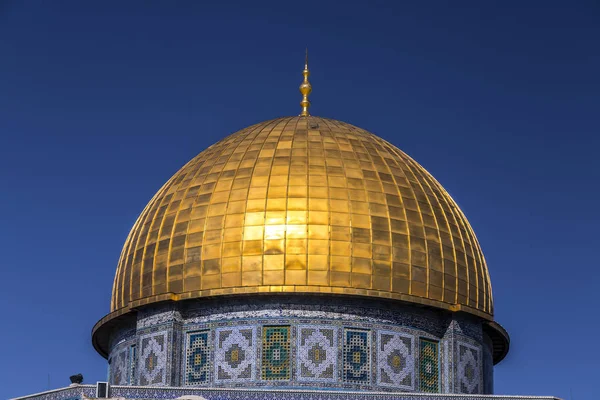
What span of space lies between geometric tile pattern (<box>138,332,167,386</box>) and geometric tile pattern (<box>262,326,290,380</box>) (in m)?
2.42

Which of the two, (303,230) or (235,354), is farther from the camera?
(303,230)

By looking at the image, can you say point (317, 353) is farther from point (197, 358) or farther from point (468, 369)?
point (468, 369)

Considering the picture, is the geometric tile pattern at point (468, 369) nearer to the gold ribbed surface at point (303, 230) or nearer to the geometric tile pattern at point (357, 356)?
the gold ribbed surface at point (303, 230)

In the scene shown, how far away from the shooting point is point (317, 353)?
36.6m

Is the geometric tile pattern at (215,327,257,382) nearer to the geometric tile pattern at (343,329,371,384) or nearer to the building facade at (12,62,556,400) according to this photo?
the building facade at (12,62,556,400)

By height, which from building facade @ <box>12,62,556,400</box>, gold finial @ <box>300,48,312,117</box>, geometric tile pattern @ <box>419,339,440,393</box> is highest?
gold finial @ <box>300,48,312,117</box>

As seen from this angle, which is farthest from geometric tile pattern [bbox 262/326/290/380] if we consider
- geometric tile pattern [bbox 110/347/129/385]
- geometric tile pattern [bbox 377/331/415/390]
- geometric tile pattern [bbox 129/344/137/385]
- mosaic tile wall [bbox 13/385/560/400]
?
geometric tile pattern [bbox 110/347/129/385]

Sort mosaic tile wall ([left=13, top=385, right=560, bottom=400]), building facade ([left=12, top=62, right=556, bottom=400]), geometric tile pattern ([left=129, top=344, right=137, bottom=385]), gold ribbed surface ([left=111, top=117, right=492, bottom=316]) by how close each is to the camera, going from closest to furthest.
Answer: mosaic tile wall ([left=13, top=385, right=560, bottom=400]) < building facade ([left=12, top=62, right=556, bottom=400]) < gold ribbed surface ([left=111, top=117, right=492, bottom=316]) < geometric tile pattern ([left=129, top=344, right=137, bottom=385])

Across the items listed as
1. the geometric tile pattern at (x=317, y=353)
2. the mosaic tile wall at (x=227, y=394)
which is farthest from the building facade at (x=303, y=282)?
the mosaic tile wall at (x=227, y=394)

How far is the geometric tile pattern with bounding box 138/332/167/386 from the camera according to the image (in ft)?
123

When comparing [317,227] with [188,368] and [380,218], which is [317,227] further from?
[188,368]

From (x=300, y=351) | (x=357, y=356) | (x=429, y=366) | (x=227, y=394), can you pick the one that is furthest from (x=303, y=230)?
(x=227, y=394)

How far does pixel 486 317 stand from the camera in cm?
3912

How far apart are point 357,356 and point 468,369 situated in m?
3.20
